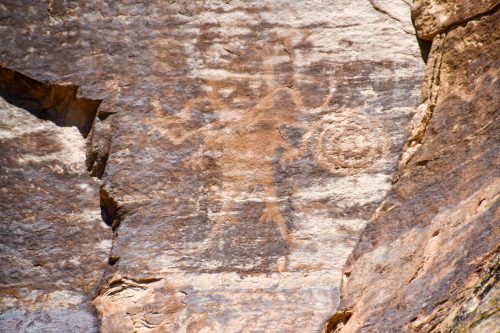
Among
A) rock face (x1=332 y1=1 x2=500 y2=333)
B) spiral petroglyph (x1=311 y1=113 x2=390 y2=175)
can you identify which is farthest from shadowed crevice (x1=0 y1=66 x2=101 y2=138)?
rock face (x1=332 y1=1 x2=500 y2=333)

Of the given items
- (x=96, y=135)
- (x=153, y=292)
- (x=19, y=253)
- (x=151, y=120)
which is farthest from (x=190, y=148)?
(x=19, y=253)

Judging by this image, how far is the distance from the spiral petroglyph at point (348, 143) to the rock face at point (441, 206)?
7.0 inches

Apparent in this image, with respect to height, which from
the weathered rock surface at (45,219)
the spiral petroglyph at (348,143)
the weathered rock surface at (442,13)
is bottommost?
the weathered rock surface at (45,219)

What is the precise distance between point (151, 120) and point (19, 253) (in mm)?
590

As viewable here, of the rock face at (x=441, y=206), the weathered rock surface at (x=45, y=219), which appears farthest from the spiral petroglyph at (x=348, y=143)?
the weathered rock surface at (x=45, y=219)

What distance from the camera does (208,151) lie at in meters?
2.41

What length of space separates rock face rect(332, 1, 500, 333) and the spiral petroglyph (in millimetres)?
179

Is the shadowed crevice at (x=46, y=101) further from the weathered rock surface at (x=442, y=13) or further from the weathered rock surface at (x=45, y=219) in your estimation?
the weathered rock surface at (x=442, y=13)

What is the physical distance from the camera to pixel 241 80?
248 centimetres

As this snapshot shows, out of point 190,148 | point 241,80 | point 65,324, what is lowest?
point 65,324

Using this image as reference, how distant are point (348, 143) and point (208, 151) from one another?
0.45 metres

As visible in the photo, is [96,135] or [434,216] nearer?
[434,216]

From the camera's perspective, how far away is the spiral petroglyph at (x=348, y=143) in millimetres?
2426

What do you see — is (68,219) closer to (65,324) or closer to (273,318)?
(65,324)
